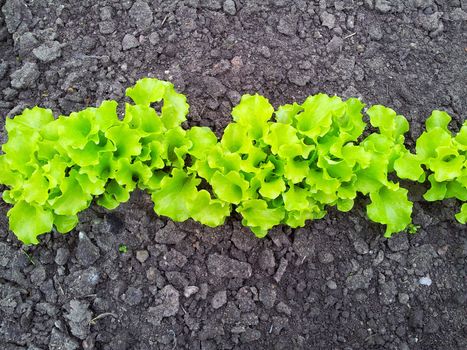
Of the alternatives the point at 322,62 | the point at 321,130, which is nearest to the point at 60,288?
the point at 321,130

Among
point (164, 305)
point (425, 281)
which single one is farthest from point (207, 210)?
point (425, 281)

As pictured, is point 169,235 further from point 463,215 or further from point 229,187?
point 463,215

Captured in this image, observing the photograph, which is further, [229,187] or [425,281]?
[425,281]

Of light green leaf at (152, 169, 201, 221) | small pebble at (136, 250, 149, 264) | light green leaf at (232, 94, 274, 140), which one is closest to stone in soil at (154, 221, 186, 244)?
small pebble at (136, 250, 149, 264)

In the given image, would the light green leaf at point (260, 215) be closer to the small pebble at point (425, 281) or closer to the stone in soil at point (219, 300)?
the stone in soil at point (219, 300)

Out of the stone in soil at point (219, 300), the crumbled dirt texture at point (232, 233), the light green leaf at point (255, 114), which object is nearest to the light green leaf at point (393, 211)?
the crumbled dirt texture at point (232, 233)

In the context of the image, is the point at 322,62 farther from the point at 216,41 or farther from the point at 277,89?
the point at 216,41
